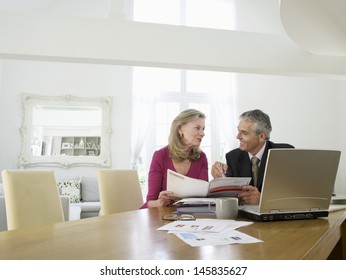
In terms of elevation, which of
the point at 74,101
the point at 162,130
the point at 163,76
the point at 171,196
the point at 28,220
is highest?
the point at 163,76

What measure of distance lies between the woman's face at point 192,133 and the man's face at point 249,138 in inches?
11.3

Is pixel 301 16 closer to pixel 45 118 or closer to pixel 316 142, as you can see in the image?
pixel 316 142

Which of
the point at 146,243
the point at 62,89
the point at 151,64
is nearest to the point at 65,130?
the point at 62,89

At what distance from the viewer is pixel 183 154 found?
2.05 metres

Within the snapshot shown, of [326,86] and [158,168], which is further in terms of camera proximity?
[326,86]

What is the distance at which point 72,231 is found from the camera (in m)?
0.92

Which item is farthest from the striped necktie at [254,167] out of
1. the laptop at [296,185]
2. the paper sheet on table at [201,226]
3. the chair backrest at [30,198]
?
the chair backrest at [30,198]

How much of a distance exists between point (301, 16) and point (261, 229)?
2825mm

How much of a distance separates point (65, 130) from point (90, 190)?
133 cm

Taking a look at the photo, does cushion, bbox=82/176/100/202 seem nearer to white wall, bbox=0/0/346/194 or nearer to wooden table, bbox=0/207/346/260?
white wall, bbox=0/0/346/194

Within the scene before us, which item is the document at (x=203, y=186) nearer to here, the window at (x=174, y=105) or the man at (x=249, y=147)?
the man at (x=249, y=147)

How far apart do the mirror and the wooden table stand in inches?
190

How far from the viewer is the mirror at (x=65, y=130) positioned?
5586 mm

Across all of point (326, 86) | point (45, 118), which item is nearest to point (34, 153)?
point (45, 118)
